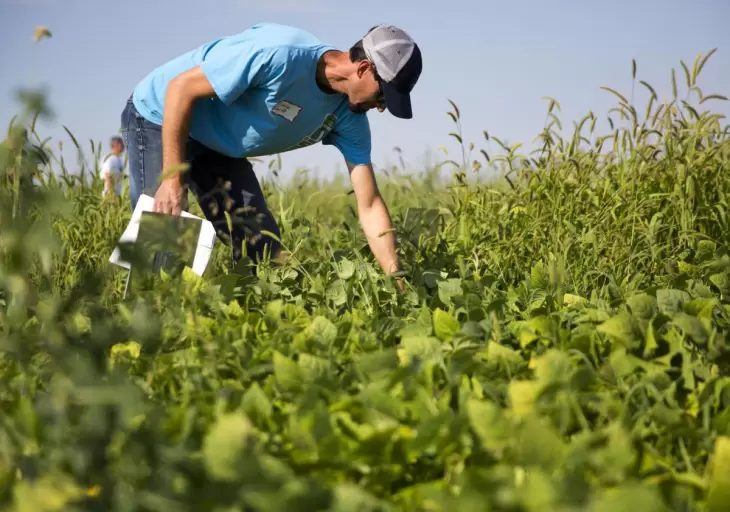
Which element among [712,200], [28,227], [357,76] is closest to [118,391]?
[28,227]

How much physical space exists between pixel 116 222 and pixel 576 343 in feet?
6.67

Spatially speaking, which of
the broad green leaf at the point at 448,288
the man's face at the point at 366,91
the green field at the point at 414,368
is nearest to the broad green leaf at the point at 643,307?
the green field at the point at 414,368

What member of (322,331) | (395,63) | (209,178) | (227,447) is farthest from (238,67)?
(227,447)

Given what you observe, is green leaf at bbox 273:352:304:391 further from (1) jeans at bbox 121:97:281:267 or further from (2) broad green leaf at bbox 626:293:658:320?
(1) jeans at bbox 121:97:281:267

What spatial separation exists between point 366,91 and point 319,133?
377mm

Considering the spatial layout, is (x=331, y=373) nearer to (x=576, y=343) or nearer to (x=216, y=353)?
(x=216, y=353)

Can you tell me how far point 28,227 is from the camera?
1.26 meters

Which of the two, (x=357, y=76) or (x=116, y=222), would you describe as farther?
(x=116, y=222)

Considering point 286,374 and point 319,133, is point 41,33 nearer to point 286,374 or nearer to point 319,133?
point 286,374

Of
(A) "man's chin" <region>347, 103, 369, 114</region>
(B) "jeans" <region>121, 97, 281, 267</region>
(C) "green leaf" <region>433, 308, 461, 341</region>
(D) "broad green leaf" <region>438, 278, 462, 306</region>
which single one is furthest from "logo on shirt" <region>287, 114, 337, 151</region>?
(C) "green leaf" <region>433, 308, 461, 341</region>

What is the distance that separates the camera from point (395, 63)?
2.68 m

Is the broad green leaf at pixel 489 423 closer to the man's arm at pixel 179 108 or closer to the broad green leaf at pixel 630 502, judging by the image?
the broad green leaf at pixel 630 502

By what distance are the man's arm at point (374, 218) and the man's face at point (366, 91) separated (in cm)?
34

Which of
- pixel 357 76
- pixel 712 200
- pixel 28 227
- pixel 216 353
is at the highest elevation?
pixel 357 76
